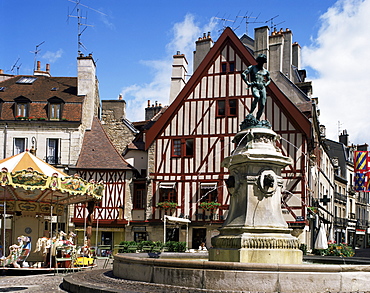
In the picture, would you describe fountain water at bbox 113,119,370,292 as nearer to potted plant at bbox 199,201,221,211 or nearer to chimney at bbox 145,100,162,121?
potted plant at bbox 199,201,221,211

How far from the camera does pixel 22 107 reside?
3002 cm

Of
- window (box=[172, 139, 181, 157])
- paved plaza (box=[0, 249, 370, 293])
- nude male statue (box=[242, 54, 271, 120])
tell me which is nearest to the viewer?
paved plaza (box=[0, 249, 370, 293])

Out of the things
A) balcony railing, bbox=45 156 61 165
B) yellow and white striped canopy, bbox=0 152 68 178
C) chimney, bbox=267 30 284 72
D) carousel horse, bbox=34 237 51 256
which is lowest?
carousel horse, bbox=34 237 51 256

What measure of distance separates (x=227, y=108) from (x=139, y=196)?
6795 mm

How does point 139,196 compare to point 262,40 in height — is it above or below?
below

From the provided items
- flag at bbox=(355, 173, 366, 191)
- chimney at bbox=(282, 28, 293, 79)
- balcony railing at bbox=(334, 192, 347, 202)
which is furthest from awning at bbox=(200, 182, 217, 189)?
balcony railing at bbox=(334, 192, 347, 202)

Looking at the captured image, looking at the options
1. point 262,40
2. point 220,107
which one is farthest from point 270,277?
Answer: point 262,40

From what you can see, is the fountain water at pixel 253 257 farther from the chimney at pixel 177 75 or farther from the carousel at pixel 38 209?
the chimney at pixel 177 75

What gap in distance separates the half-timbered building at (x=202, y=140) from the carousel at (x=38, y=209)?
6.25 meters

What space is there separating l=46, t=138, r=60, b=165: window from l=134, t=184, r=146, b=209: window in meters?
4.61

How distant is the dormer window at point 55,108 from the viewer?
2981 centimetres

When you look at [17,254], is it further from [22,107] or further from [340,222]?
[340,222]

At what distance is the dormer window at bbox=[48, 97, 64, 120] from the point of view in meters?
29.8

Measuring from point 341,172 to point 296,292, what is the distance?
41676 mm
